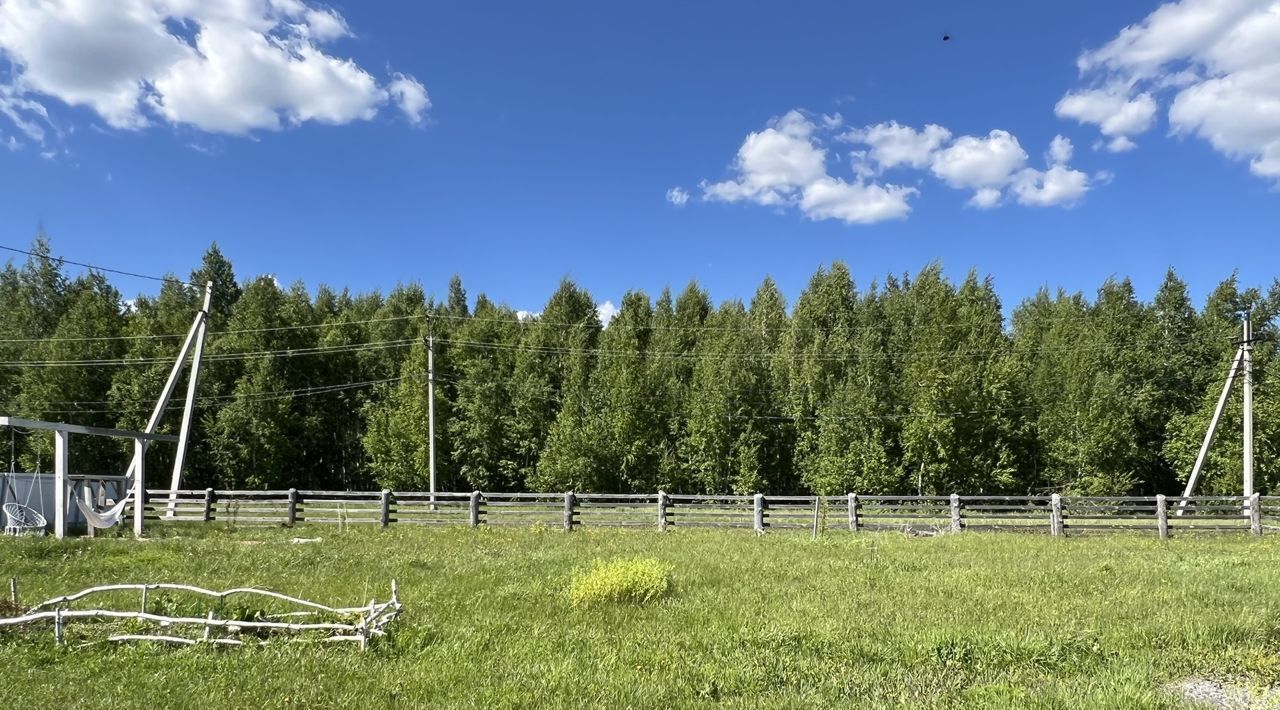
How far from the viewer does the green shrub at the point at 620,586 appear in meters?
9.03

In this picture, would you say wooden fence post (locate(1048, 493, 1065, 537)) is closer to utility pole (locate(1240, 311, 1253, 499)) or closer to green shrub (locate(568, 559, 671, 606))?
utility pole (locate(1240, 311, 1253, 499))

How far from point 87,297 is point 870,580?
40936 millimetres

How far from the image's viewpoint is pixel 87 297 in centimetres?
3712

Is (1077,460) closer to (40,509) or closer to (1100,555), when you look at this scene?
(1100,555)

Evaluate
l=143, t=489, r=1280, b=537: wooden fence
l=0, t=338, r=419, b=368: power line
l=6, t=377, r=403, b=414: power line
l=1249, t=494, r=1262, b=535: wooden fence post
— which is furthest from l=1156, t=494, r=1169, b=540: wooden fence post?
l=6, t=377, r=403, b=414: power line

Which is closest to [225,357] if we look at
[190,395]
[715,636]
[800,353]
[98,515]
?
[190,395]

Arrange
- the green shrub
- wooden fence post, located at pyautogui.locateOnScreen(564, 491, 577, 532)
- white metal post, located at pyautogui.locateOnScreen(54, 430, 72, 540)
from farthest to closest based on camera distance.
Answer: wooden fence post, located at pyautogui.locateOnScreen(564, 491, 577, 532), white metal post, located at pyautogui.locateOnScreen(54, 430, 72, 540), the green shrub

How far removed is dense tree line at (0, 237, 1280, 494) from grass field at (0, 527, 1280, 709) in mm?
20723

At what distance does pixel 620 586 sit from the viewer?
30.1ft

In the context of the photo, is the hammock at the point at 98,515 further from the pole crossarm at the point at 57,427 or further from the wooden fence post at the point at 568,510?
the wooden fence post at the point at 568,510

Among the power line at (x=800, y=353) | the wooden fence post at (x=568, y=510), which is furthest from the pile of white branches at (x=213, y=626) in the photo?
the power line at (x=800, y=353)

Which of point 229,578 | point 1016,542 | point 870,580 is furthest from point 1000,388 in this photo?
point 229,578

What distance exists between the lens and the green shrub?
903 centimetres

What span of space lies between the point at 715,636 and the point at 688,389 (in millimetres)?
30349
